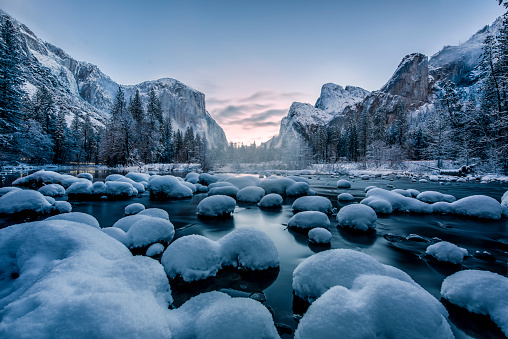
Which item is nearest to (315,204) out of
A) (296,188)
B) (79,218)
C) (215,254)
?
(296,188)

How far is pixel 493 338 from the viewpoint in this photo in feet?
7.18

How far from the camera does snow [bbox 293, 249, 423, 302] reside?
2580 mm

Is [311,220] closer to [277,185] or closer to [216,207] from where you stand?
[216,207]

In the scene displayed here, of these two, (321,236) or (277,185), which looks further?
(277,185)

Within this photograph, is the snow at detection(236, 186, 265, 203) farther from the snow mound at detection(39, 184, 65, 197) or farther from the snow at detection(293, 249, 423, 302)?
the snow mound at detection(39, 184, 65, 197)

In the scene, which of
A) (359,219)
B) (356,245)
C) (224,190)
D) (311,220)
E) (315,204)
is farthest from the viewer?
(224,190)

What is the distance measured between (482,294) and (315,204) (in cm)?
507

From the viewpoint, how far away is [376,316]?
1908mm

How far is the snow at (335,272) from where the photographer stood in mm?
2580

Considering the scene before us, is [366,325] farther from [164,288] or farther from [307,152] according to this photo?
[307,152]

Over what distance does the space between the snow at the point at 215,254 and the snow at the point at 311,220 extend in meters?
2.24

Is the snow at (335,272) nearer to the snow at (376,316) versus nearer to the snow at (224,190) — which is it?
the snow at (376,316)

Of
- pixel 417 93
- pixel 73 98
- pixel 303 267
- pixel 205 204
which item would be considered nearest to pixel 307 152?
pixel 205 204

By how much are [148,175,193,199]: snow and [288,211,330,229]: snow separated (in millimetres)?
7091
